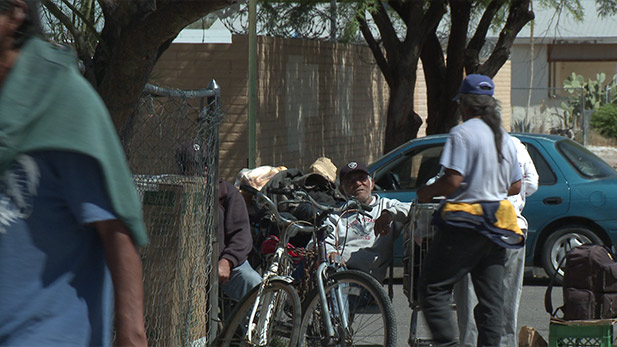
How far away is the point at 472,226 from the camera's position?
4883 mm

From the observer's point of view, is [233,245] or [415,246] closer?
[415,246]

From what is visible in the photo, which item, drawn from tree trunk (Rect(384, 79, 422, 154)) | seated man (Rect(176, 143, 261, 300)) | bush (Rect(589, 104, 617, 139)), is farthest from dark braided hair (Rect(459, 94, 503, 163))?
bush (Rect(589, 104, 617, 139))

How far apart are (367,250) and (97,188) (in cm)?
438

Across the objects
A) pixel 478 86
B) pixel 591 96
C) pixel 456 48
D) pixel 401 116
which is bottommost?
pixel 401 116

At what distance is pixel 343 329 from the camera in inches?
210

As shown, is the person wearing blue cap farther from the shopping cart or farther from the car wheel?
the car wheel

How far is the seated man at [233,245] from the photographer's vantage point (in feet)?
19.8

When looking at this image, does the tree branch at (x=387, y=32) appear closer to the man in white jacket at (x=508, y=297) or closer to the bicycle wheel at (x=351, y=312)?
the man in white jacket at (x=508, y=297)

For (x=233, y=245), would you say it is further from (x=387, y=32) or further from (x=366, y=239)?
(x=387, y=32)

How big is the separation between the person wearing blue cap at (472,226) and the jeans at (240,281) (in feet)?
4.76

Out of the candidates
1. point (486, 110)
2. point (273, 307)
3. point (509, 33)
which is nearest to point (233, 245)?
point (273, 307)

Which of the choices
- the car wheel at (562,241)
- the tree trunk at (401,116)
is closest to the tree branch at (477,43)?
the tree trunk at (401,116)

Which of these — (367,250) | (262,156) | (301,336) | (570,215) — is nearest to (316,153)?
(262,156)

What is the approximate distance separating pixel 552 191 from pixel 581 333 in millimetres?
3418
